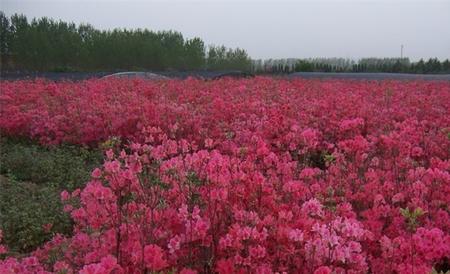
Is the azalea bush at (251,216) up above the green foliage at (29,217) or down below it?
above

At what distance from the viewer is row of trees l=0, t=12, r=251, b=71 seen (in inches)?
1491

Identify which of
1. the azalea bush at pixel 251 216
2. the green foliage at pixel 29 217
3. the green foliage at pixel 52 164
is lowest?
the green foliage at pixel 29 217

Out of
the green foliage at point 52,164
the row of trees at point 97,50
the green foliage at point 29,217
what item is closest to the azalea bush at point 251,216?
the green foliage at point 29,217

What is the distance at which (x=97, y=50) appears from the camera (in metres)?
41.4

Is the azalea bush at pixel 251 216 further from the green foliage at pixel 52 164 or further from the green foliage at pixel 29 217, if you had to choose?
the green foliage at pixel 52 164

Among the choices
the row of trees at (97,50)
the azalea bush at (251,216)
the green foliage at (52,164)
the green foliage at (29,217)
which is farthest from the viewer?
the row of trees at (97,50)

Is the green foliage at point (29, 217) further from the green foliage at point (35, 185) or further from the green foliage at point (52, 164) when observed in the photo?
the green foliage at point (52, 164)

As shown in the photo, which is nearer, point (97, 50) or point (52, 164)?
point (52, 164)

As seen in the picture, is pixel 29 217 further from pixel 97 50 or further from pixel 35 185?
pixel 97 50

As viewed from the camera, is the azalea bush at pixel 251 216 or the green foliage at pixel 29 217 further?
the green foliage at pixel 29 217

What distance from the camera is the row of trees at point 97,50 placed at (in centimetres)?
3788

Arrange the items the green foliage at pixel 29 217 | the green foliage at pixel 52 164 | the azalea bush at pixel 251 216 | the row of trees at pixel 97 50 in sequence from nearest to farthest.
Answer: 1. the azalea bush at pixel 251 216
2. the green foliage at pixel 29 217
3. the green foliage at pixel 52 164
4. the row of trees at pixel 97 50

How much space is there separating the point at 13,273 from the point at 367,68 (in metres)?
32.1

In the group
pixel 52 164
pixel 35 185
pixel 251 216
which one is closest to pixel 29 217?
pixel 35 185
